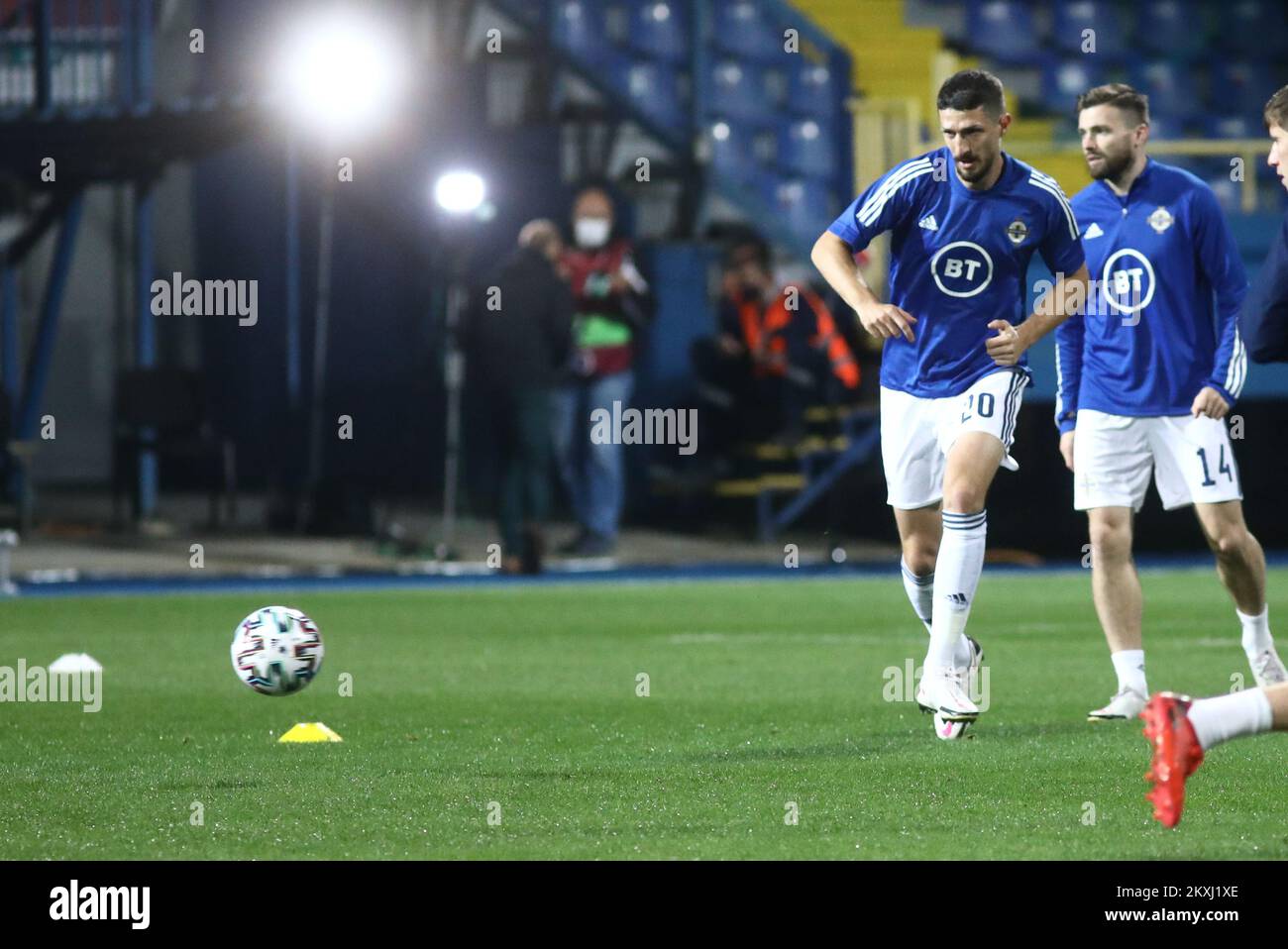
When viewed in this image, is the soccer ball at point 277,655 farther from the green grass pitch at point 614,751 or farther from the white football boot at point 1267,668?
the white football boot at point 1267,668

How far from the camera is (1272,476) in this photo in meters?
20.7

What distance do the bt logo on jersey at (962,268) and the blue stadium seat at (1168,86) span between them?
63.7 ft

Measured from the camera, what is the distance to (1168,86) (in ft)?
88.9

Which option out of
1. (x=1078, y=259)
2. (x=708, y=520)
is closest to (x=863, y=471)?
(x=708, y=520)

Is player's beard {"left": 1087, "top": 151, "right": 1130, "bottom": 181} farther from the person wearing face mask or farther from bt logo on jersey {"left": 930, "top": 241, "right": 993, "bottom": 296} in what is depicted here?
the person wearing face mask

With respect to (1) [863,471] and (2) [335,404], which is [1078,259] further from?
(2) [335,404]

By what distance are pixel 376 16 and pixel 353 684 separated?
41.1ft

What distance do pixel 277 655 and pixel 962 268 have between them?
296 centimetres

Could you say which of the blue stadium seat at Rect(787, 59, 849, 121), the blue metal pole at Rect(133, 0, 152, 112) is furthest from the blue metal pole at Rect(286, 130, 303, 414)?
the blue stadium seat at Rect(787, 59, 849, 121)

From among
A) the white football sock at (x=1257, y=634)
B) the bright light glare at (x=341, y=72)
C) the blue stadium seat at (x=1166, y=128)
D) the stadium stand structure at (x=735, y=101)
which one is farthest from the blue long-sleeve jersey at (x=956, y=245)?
the blue stadium seat at (x=1166, y=128)

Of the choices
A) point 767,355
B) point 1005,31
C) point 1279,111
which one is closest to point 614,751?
point 1279,111

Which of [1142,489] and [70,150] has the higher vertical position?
[70,150]

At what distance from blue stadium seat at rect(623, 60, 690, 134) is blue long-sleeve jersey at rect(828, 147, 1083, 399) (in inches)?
578
